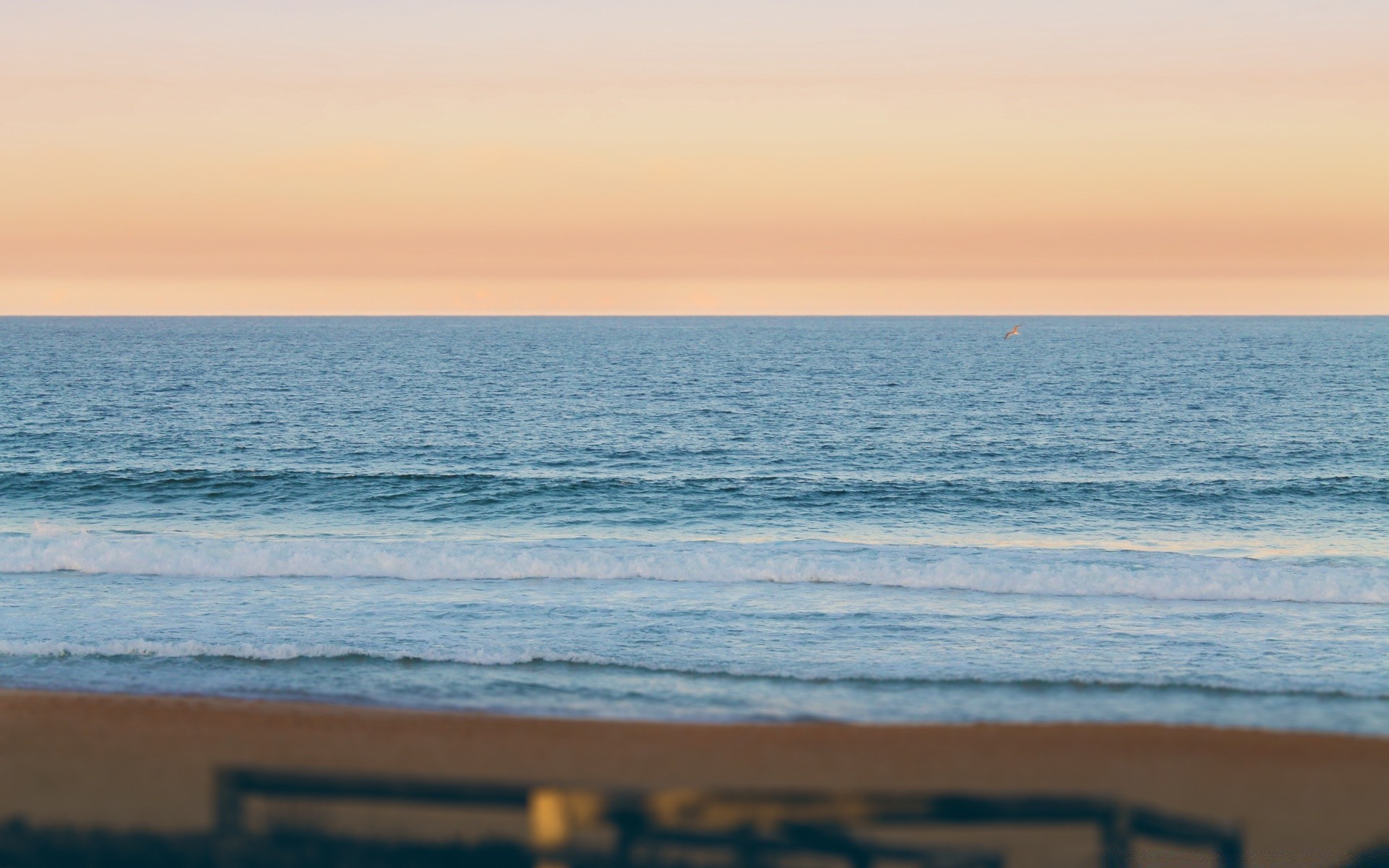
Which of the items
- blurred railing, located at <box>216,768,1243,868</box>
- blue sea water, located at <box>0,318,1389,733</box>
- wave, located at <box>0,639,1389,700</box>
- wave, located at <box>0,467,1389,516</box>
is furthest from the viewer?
wave, located at <box>0,467,1389,516</box>

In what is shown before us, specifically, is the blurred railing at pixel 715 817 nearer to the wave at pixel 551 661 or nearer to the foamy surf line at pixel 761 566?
the wave at pixel 551 661

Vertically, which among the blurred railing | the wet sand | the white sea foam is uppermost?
the blurred railing

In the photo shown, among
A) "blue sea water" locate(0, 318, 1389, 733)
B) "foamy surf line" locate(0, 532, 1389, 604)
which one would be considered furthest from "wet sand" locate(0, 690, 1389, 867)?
"foamy surf line" locate(0, 532, 1389, 604)

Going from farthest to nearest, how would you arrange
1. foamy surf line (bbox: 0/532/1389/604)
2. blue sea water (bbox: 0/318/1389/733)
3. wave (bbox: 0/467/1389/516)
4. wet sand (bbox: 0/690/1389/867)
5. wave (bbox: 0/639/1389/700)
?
wave (bbox: 0/467/1389/516) → foamy surf line (bbox: 0/532/1389/604) → blue sea water (bbox: 0/318/1389/733) → wave (bbox: 0/639/1389/700) → wet sand (bbox: 0/690/1389/867)

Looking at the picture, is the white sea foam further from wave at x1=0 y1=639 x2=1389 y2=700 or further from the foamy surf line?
the foamy surf line

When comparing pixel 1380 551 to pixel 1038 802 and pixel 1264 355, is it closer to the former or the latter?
pixel 1038 802

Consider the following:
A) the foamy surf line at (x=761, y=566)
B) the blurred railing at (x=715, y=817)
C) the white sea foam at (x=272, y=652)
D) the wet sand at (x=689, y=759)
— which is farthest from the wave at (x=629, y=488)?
the blurred railing at (x=715, y=817)

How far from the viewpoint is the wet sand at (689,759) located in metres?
9.00

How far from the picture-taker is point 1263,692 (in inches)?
510

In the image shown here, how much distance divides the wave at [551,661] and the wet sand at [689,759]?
2.18m

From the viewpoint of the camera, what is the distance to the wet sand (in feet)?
29.5

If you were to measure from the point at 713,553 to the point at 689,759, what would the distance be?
37.7ft

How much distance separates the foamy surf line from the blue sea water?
10cm

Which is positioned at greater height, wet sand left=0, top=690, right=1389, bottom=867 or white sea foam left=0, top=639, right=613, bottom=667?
wet sand left=0, top=690, right=1389, bottom=867
